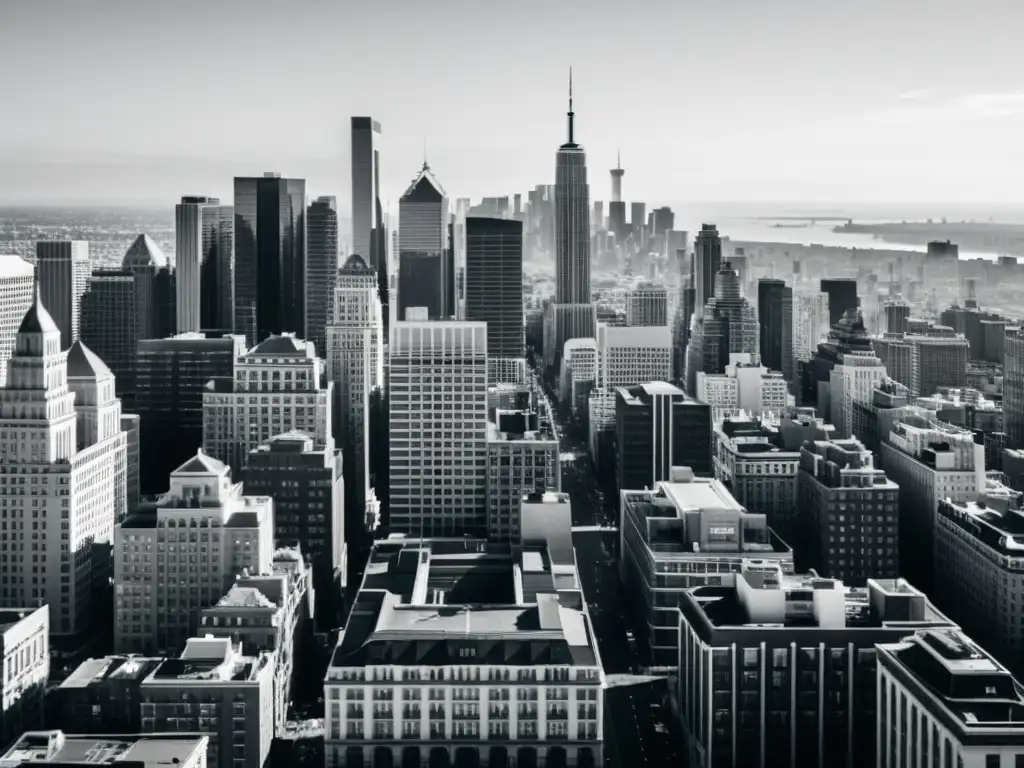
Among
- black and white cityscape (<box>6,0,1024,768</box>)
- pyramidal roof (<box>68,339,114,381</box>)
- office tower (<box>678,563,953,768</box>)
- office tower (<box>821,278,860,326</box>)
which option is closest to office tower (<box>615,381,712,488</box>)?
black and white cityscape (<box>6,0,1024,768</box>)

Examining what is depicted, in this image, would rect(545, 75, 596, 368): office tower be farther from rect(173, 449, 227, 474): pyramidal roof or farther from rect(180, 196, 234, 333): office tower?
rect(173, 449, 227, 474): pyramidal roof

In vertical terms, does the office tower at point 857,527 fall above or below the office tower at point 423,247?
below

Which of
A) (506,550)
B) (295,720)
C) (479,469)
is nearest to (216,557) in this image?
(295,720)

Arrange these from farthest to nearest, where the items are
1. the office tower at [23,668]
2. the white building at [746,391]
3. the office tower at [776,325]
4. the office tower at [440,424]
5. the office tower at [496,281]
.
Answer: the office tower at [496,281], the office tower at [776,325], the white building at [746,391], the office tower at [440,424], the office tower at [23,668]

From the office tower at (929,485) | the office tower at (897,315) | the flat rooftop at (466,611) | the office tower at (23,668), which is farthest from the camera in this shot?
the office tower at (897,315)

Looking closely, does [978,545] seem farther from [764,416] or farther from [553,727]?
[764,416]

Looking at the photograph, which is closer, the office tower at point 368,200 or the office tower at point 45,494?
the office tower at point 45,494

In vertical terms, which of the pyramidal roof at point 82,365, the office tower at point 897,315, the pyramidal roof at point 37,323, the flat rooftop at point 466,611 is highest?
the office tower at point 897,315

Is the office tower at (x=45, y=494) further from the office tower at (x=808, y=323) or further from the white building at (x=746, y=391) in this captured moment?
the office tower at (x=808, y=323)

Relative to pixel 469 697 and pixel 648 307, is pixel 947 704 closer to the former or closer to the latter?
pixel 469 697

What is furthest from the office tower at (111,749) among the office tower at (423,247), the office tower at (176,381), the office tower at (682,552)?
the office tower at (423,247)
